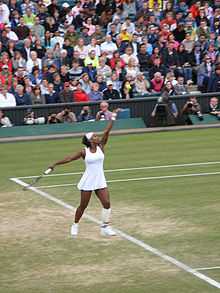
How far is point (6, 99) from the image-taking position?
29469 mm

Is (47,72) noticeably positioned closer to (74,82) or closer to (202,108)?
(74,82)

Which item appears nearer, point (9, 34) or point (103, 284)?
point (103, 284)

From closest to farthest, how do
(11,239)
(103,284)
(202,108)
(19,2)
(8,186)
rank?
(103,284), (11,239), (8,186), (202,108), (19,2)

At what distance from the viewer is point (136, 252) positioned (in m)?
15.2

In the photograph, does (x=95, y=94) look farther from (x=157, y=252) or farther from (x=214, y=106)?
(x=157, y=252)

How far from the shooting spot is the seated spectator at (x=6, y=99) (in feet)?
96.1

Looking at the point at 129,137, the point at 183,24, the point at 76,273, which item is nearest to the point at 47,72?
the point at 129,137

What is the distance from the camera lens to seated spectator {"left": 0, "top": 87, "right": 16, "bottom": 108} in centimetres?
2930

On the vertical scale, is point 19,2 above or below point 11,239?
above

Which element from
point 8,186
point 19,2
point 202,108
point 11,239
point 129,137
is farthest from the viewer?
point 19,2

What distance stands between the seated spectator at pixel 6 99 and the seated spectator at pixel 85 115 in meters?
2.07

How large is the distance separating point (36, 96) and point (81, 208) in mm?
14058

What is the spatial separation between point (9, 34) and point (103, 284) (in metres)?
19.7

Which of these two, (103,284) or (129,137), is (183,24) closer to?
(129,137)
